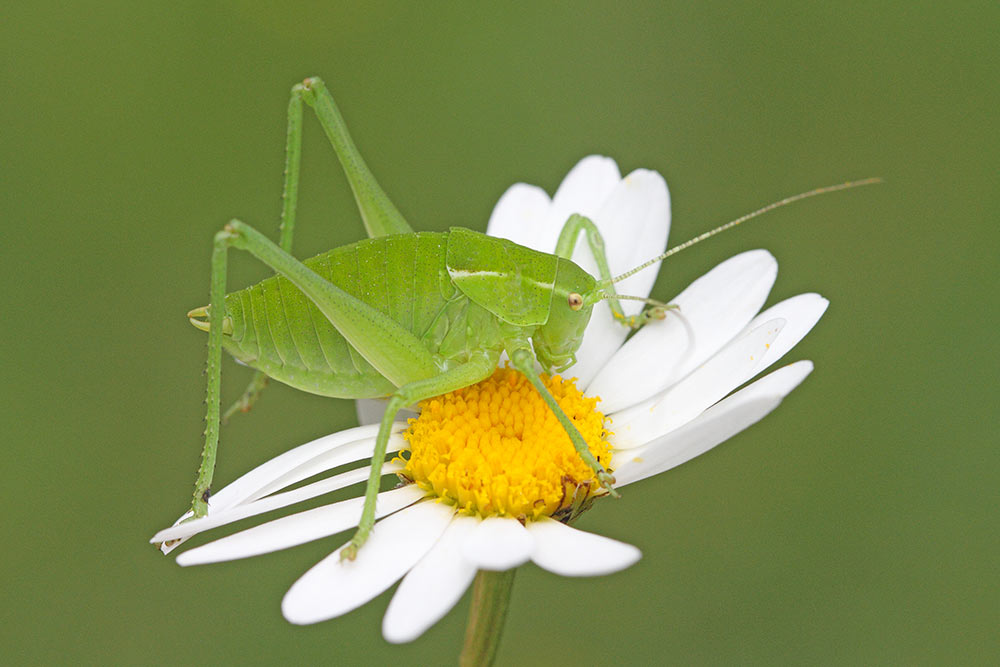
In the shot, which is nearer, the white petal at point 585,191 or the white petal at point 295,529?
the white petal at point 295,529

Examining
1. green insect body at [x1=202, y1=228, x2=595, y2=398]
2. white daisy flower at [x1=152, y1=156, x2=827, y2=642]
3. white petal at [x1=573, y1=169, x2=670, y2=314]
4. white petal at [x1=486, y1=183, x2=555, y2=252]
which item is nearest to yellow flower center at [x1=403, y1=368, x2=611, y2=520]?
white daisy flower at [x1=152, y1=156, x2=827, y2=642]

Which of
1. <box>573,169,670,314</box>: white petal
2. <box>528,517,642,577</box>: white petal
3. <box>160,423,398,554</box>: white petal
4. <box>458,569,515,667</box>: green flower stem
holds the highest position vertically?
<box>573,169,670,314</box>: white petal

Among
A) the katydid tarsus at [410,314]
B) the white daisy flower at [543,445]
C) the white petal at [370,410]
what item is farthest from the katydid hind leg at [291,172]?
the white daisy flower at [543,445]

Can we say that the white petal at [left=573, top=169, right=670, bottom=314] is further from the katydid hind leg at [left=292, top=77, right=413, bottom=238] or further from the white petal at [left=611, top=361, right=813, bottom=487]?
the white petal at [left=611, top=361, right=813, bottom=487]

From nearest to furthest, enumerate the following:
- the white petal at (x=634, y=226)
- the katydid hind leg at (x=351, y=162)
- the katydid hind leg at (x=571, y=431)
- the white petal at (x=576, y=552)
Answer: the white petal at (x=576, y=552), the katydid hind leg at (x=571, y=431), the katydid hind leg at (x=351, y=162), the white petal at (x=634, y=226)

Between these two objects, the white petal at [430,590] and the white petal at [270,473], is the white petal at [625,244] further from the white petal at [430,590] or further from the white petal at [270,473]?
the white petal at [430,590]

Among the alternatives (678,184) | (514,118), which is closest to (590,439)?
(678,184)

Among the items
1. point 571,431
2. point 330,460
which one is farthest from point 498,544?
point 330,460
